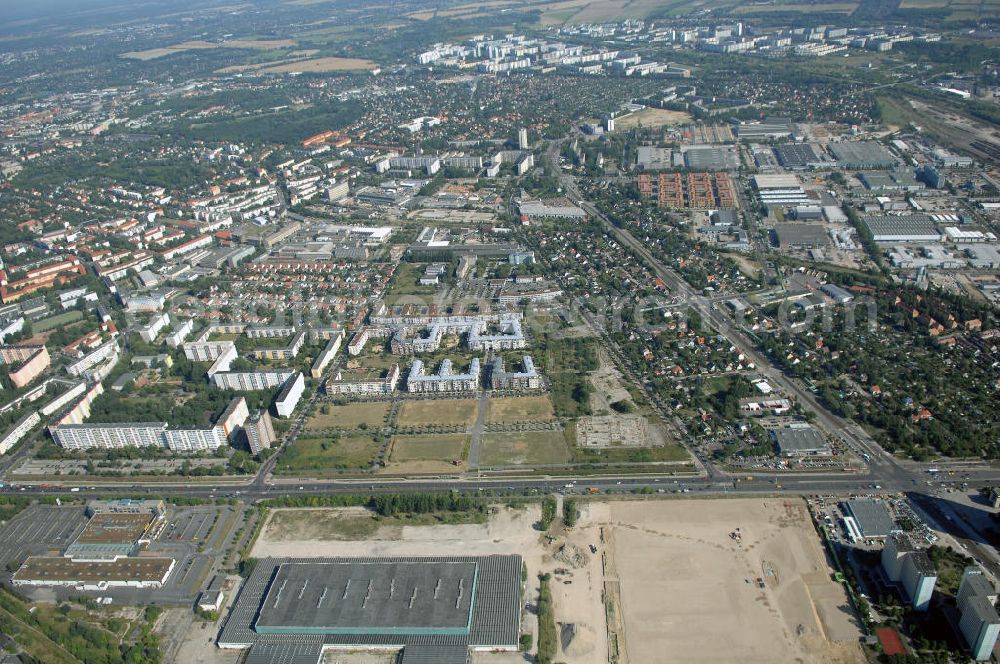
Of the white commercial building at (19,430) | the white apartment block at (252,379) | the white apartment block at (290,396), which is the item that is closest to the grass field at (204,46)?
the white apartment block at (252,379)

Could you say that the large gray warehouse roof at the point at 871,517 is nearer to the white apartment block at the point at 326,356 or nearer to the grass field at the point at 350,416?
the grass field at the point at 350,416

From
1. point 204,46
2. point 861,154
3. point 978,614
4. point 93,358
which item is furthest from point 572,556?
point 204,46

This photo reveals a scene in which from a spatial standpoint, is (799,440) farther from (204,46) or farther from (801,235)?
(204,46)

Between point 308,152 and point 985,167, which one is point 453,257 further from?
point 985,167

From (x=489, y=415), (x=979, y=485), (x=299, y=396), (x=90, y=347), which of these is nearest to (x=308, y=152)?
(x=90, y=347)

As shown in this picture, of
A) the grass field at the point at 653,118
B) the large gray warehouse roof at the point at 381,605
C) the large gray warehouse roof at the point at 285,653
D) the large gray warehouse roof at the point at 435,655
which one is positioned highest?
the large gray warehouse roof at the point at 381,605

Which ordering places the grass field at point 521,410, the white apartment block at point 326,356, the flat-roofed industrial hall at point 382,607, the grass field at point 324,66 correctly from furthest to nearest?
the grass field at point 324,66 < the white apartment block at point 326,356 < the grass field at point 521,410 < the flat-roofed industrial hall at point 382,607

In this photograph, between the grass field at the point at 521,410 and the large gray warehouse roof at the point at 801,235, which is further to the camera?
the large gray warehouse roof at the point at 801,235
